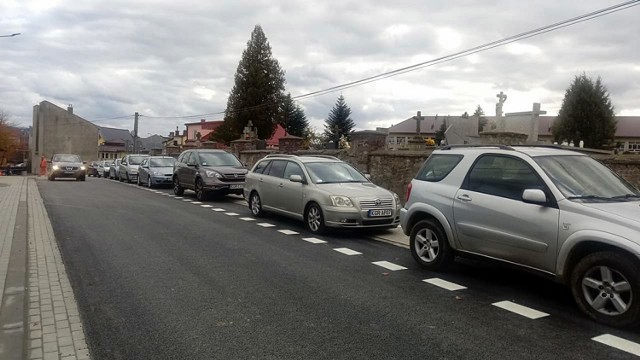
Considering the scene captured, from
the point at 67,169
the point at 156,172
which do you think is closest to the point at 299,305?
the point at 156,172

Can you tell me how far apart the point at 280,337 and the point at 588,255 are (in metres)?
3.03

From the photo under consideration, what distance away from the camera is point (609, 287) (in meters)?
4.71

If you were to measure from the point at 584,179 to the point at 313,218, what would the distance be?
524 cm

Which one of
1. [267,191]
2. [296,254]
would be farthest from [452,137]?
[296,254]

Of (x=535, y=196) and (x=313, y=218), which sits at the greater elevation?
(x=535, y=196)

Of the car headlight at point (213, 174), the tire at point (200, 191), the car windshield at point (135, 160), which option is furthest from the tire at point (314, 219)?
the car windshield at point (135, 160)

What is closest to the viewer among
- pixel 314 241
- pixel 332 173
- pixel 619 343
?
pixel 619 343

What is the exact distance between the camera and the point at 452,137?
49719mm

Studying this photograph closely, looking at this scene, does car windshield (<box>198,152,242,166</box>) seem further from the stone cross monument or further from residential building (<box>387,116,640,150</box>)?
residential building (<box>387,116,640,150</box>)

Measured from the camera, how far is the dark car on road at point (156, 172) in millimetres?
21781

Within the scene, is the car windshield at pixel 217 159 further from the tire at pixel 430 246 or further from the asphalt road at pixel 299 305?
the tire at pixel 430 246

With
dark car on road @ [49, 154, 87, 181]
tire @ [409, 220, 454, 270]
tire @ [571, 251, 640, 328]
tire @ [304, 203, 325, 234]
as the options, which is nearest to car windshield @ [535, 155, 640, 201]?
tire @ [571, 251, 640, 328]

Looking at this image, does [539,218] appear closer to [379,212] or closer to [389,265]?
[389,265]

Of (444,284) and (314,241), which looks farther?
(314,241)
